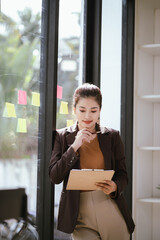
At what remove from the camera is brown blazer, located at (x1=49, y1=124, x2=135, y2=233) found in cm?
198

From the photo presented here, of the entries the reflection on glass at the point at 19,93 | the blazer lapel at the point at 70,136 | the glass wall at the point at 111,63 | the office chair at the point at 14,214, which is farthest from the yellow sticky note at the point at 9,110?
the glass wall at the point at 111,63

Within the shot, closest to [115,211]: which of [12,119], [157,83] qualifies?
[12,119]

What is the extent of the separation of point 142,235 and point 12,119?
6.31 ft

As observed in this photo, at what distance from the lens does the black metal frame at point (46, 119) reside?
2357mm

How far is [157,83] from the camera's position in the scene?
363cm

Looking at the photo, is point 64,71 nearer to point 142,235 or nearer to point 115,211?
point 115,211

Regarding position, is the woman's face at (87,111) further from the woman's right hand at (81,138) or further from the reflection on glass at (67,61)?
the reflection on glass at (67,61)

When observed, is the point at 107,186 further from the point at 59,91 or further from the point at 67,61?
the point at 67,61

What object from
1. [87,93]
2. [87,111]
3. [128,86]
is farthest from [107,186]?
[128,86]

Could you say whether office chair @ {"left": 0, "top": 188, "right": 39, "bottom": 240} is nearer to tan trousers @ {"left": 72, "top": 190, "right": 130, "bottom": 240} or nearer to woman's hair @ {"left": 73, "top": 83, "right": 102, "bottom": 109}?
tan trousers @ {"left": 72, "top": 190, "right": 130, "bottom": 240}

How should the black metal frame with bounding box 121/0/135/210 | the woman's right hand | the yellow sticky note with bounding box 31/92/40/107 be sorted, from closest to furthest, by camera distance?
the woman's right hand, the yellow sticky note with bounding box 31/92/40/107, the black metal frame with bounding box 121/0/135/210

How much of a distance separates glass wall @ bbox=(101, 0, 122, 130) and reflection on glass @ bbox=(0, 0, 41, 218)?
3.89 ft

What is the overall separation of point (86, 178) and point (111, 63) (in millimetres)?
1739

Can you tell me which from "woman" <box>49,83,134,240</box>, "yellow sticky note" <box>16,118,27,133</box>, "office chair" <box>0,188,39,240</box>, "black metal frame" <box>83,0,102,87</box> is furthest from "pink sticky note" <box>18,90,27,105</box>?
"black metal frame" <box>83,0,102,87</box>
